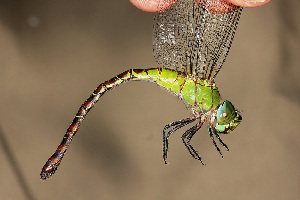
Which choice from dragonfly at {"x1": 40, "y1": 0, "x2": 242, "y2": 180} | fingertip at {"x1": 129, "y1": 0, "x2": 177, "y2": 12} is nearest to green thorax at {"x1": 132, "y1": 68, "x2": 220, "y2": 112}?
dragonfly at {"x1": 40, "y1": 0, "x2": 242, "y2": 180}

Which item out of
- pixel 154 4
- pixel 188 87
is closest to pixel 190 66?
pixel 188 87

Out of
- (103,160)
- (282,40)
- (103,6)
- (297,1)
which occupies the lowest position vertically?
(103,160)

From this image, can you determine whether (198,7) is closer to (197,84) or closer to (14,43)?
(197,84)

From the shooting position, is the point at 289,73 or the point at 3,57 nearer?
the point at 3,57

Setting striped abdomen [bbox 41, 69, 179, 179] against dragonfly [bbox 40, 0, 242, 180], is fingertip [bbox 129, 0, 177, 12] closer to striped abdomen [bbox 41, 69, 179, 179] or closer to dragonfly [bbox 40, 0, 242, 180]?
dragonfly [bbox 40, 0, 242, 180]

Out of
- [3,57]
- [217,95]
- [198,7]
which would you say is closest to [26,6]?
[3,57]
